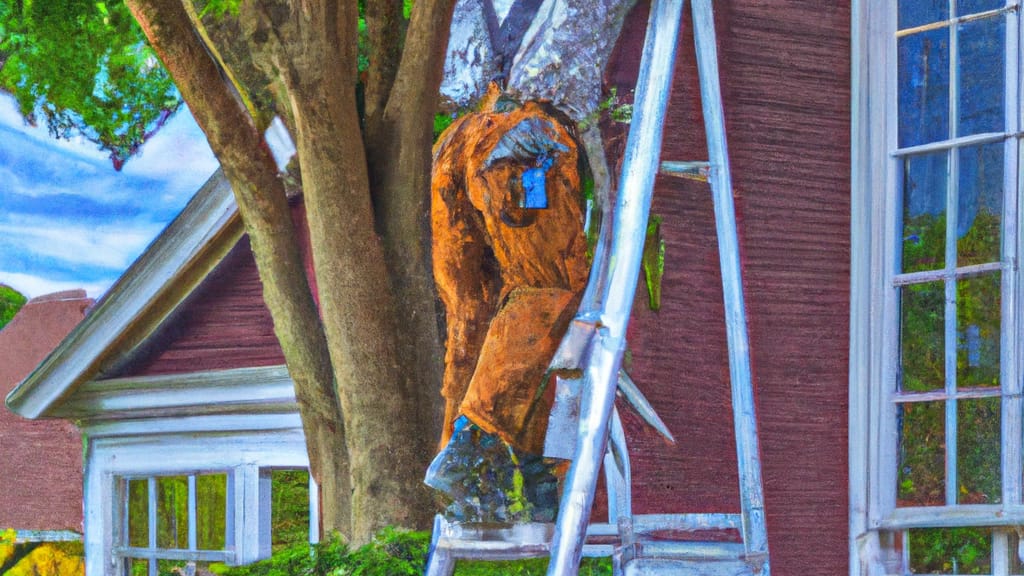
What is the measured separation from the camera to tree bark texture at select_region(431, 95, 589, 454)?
175 inches

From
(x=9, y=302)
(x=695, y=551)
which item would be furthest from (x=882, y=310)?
(x=9, y=302)

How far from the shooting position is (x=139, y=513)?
7.74 metres

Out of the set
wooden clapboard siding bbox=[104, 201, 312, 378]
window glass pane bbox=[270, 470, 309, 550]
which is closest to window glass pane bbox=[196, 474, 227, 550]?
window glass pane bbox=[270, 470, 309, 550]

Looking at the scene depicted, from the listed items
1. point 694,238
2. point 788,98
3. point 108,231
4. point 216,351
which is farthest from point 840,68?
point 108,231

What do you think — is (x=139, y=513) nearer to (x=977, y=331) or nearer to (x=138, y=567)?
(x=138, y=567)

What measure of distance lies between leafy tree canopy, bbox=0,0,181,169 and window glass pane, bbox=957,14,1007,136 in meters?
3.25

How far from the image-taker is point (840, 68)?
536cm

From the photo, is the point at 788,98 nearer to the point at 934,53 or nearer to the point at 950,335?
the point at 934,53

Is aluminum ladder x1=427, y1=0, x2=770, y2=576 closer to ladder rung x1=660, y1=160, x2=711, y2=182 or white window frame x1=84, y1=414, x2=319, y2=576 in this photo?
ladder rung x1=660, y1=160, x2=711, y2=182

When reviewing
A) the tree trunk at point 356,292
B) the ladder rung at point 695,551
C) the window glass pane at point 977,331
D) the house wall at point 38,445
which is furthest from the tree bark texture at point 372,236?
the house wall at point 38,445

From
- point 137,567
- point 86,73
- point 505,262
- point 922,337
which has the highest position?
point 86,73

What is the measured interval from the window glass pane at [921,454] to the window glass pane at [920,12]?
1.29m

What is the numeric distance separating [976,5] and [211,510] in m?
4.38

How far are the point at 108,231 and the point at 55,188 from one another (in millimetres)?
428
